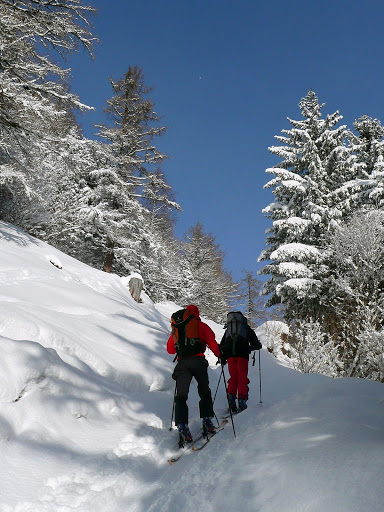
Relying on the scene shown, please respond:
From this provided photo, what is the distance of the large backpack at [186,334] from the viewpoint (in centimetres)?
477

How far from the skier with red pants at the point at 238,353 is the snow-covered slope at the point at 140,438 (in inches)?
17.4

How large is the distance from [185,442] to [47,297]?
5742mm

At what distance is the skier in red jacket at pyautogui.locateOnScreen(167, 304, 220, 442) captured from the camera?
14.7 ft

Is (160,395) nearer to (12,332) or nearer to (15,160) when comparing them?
(12,332)

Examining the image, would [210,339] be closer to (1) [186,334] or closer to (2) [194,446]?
(1) [186,334]

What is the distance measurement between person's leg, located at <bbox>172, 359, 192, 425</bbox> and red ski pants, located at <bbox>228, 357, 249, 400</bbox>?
1426 mm

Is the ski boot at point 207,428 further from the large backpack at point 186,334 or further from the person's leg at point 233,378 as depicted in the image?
the person's leg at point 233,378

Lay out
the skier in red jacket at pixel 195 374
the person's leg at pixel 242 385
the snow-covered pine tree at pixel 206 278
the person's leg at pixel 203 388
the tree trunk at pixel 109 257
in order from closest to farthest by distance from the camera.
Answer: the skier in red jacket at pixel 195 374, the person's leg at pixel 203 388, the person's leg at pixel 242 385, the tree trunk at pixel 109 257, the snow-covered pine tree at pixel 206 278

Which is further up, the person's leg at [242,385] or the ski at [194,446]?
the person's leg at [242,385]

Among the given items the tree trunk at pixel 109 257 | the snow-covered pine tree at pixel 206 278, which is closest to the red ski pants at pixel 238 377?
the tree trunk at pixel 109 257

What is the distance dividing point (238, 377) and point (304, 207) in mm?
13550

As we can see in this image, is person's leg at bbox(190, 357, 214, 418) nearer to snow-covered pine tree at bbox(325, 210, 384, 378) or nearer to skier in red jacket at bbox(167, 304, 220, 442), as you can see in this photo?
skier in red jacket at bbox(167, 304, 220, 442)

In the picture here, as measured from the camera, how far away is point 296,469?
8.96ft

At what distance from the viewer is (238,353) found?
592 centimetres
